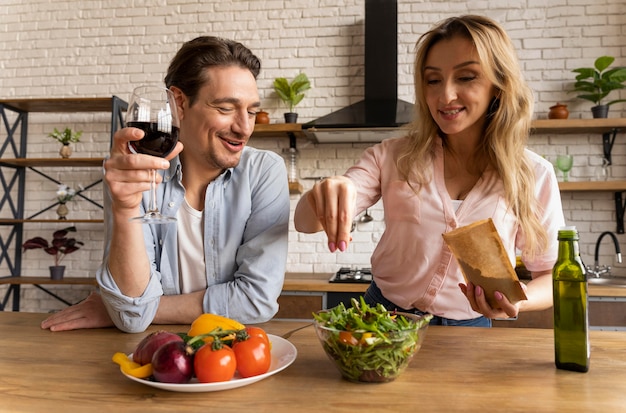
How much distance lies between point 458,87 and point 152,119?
86cm

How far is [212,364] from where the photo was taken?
734mm

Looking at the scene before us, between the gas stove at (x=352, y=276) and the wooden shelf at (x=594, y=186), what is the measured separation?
4.58 feet

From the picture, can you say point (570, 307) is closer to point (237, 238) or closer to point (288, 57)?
point (237, 238)

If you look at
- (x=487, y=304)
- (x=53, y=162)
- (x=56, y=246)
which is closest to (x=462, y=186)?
(x=487, y=304)

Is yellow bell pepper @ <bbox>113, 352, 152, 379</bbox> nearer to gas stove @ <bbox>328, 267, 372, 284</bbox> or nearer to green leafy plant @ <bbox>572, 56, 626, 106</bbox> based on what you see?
gas stove @ <bbox>328, 267, 372, 284</bbox>

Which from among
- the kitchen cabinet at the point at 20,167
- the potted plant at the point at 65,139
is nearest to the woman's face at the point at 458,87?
the kitchen cabinet at the point at 20,167

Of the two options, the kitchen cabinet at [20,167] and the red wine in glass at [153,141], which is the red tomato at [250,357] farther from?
the kitchen cabinet at [20,167]

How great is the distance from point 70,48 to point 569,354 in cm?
424

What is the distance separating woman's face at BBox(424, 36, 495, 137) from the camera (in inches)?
53.9

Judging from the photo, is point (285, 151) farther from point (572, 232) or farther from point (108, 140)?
point (572, 232)

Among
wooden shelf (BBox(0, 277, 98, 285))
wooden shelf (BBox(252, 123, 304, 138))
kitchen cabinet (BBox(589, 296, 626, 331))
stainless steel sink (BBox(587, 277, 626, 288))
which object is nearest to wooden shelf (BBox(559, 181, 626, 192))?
stainless steel sink (BBox(587, 277, 626, 288))

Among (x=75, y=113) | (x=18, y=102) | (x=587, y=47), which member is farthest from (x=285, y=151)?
(x=587, y=47)

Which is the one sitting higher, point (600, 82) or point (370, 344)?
point (600, 82)

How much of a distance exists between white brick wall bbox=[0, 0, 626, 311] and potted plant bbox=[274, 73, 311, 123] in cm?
15
